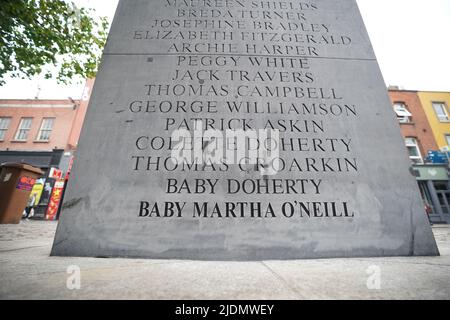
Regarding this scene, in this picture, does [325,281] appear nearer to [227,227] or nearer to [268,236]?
[268,236]

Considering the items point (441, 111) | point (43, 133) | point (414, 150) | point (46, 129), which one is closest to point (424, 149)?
point (414, 150)

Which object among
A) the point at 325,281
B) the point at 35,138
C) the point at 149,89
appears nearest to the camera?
the point at 325,281

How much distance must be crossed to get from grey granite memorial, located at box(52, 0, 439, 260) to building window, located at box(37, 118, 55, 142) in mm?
18228

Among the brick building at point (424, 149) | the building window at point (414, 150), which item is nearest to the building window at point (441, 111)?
the brick building at point (424, 149)

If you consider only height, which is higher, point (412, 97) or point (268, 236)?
point (412, 97)

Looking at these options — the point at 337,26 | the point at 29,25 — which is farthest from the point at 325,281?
the point at 29,25

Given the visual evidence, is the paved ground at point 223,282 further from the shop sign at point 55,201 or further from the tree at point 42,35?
the shop sign at point 55,201

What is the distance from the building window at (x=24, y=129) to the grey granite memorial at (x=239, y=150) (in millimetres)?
19592

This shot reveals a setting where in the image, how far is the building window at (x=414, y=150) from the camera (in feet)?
52.1

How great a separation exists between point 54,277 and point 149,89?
8.17ft

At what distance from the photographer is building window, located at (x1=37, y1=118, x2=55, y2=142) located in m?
17.1

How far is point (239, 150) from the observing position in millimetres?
2764

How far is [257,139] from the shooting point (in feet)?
9.27

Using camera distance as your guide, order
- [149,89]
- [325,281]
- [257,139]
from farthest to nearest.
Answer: [149,89] < [257,139] < [325,281]
